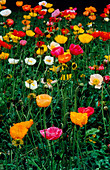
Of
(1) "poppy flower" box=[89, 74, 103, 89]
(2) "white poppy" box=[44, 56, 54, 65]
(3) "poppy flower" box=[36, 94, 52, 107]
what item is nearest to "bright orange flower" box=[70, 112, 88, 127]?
(3) "poppy flower" box=[36, 94, 52, 107]

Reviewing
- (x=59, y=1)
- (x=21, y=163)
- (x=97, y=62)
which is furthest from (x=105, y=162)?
(x=59, y=1)

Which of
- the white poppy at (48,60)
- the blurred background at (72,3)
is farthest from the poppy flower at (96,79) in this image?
the blurred background at (72,3)

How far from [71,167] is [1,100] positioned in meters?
0.56

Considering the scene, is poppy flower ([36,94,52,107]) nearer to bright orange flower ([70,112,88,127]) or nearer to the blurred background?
bright orange flower ([70,112,88,127])

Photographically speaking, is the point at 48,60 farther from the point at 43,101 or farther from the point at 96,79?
the point at 43,101

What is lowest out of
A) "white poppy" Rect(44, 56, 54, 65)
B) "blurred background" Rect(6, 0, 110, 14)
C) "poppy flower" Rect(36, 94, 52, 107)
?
"poppy flower" Rect(36, 94, 52, 107)

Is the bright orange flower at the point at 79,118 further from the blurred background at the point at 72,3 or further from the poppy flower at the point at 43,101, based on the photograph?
the blurred background at the point at 72,3

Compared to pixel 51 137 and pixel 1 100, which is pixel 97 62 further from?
pixel 51 137

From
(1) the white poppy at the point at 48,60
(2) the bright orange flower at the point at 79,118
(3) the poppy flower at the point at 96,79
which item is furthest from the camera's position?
(1) the white poppy at the point at 48,60

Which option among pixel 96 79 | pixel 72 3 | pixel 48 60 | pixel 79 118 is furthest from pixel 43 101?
pixel 72 3

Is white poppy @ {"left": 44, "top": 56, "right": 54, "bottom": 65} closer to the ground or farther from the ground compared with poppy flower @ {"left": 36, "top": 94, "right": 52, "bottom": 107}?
farther from the ground

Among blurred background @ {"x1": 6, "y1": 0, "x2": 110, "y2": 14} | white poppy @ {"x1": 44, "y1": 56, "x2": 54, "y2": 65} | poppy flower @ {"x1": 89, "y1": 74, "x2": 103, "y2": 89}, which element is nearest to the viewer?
poppy flower @ {"x1": 89, "y1": 74, "x2": 103, "y2": 89}

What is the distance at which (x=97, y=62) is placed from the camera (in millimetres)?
2033

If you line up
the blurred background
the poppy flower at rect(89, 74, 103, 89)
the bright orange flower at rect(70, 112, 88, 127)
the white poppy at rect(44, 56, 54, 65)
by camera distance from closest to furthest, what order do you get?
1. the bright orange flower at rect(70, 112, 88, 127)
2. the poppy flower at rect(89, 74, 103, 89)
3. the white poppy at rect(44, 56, 54, 65)
4. the blurred background
